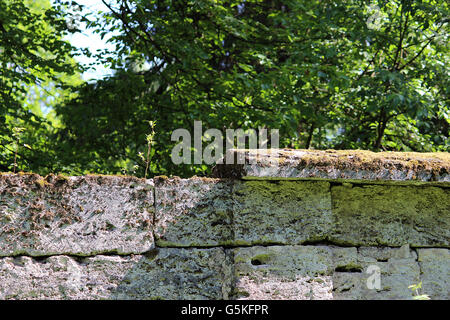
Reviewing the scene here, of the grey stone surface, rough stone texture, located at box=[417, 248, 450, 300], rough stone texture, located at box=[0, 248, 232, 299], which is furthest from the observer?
rough stone texture, located at box=[417, 248, 450, 300]

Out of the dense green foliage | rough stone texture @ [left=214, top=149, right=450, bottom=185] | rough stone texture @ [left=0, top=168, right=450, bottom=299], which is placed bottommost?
rough stone texture @ [left=0, top=168, right=450, bottom=299]

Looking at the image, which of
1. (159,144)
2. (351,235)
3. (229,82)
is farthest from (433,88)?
(351,235)

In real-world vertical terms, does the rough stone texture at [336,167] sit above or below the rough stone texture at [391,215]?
above

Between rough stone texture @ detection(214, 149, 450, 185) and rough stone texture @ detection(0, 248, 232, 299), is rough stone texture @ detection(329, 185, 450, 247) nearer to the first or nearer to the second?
rough stone texture @ detection(214, 149, 450, 185)

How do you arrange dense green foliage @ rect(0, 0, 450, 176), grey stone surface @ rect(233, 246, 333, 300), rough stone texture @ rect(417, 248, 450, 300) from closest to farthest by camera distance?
1. grey stone surface @ rect(233, 246, 333, 300)
2. rough stone texture @ rect(417, 248, 450, 300)
3. dense green foliage @ rect(0, 0, 450, 176)

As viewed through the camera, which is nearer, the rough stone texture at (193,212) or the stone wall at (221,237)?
the stone wall at (221,237)

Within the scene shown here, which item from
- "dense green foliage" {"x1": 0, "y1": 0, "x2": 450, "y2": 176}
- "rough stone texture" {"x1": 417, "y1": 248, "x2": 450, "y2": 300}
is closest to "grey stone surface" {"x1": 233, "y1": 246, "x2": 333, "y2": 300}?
"rough stone texture" {"x1": 417, "y1": 248, "x2": 450, "y2": 300}

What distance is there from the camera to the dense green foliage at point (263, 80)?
597 cm

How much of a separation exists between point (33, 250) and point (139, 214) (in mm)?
437

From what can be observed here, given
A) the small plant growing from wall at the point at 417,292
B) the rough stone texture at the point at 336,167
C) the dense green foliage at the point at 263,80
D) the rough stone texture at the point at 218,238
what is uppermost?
the dense green foliage at the point at 263,80

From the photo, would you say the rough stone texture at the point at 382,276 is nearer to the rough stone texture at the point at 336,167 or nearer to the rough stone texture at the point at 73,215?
the rough stone texture at the point at 336,167

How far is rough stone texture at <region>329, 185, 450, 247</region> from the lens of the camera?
7.36 ft

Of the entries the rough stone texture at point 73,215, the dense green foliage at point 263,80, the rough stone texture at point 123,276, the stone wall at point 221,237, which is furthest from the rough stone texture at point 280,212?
the dense green foliage at point 263,80

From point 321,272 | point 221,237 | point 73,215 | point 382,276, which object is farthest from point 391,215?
point 73,215
